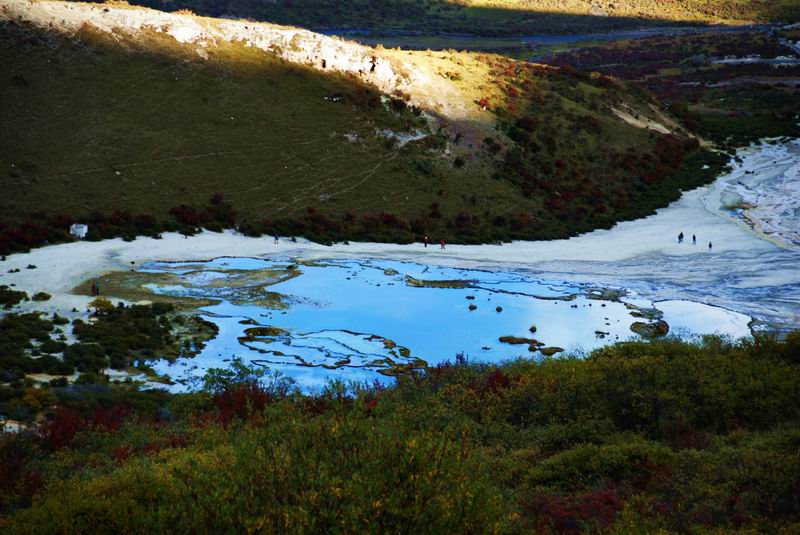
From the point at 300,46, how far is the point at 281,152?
51.7 ft

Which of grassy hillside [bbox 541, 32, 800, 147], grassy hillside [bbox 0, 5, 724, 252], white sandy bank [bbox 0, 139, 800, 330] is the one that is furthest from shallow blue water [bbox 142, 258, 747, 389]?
grassy hillside [bbox 541, 32, 800, 147]

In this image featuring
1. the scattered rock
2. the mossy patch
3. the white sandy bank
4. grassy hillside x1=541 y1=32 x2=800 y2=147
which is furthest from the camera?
grassy hillside x1=541 y1=32 x2=800 y2=147

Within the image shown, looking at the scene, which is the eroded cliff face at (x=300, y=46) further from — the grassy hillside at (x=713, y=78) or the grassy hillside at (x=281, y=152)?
the grassy hillside at (x=713, y=78)

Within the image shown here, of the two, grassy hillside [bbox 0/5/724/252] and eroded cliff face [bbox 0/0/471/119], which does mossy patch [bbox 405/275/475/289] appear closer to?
grassy hillside [bbox 0/5/724/252]

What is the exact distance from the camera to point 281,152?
60406 millimetres

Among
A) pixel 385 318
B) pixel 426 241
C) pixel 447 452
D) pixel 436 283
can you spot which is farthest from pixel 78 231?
pixel 447 452

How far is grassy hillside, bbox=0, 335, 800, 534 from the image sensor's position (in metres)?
11.5

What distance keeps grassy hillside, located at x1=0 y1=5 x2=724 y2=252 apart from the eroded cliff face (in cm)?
55

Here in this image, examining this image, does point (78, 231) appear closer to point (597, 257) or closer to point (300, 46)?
point (300, 46)

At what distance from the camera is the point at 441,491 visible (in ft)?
38.0

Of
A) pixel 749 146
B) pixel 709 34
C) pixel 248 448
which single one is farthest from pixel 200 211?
pixel 709 34

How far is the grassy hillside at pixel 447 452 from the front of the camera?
11500 mm

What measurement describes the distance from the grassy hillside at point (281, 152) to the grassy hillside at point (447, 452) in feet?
83.6

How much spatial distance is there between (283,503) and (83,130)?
2008 inches
